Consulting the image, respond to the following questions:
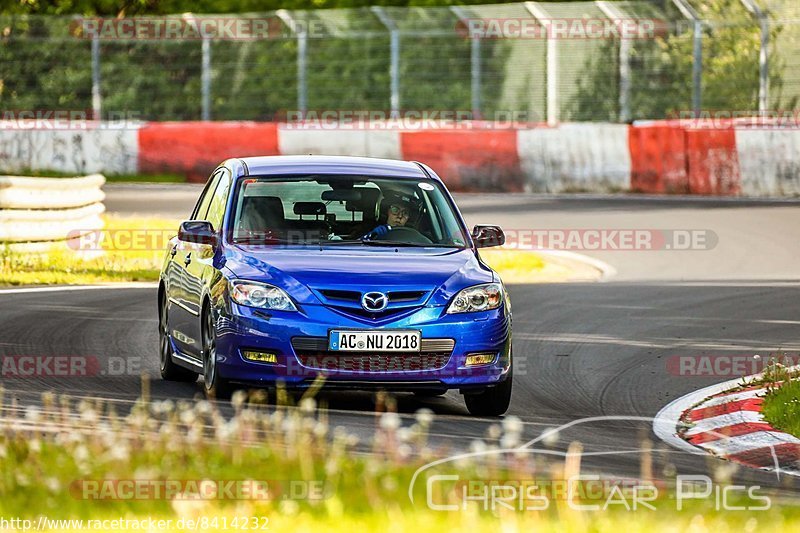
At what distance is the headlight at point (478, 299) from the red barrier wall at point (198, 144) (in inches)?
761

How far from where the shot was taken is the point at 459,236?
11.4 m

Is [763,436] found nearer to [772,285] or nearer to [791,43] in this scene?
[772,285]

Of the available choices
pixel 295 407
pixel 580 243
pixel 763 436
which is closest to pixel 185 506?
pixel 295 407

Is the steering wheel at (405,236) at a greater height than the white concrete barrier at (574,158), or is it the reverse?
the steering wheel at (405,236)

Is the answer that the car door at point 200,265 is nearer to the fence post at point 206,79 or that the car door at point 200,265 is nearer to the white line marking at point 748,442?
the white line marking at point 748,442

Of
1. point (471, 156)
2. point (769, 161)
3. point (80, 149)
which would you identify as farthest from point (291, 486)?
point (80, 149)

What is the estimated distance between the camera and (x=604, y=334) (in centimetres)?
1464

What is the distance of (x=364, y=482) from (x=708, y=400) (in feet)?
16.1

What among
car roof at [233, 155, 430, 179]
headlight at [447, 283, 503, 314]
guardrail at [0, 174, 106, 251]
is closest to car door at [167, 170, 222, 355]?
car roof at [233, 155, 430, 179]

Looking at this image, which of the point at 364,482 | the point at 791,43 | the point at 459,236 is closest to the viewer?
the point at 364,482

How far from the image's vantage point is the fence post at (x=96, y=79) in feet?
107

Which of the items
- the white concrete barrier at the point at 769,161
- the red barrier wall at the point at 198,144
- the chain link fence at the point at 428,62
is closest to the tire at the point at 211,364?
the white concrete barrier at the point at 769,161

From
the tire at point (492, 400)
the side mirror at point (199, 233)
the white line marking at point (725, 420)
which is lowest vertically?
the white line marking at point (725, 420)

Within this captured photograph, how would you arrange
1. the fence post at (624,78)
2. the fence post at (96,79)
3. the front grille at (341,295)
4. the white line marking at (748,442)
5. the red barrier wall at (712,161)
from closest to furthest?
the white line marking at (748,442)
the front grille at (341,295)
the red barrier wall at (712,161)
the fence post at (624,78)
the fence post at (96,79)
